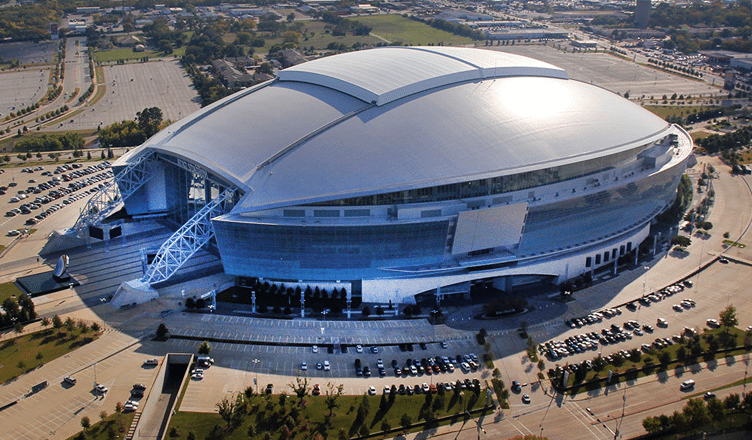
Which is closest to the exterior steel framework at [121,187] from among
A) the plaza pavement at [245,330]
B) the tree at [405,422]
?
the plaza pavement at [245,330]

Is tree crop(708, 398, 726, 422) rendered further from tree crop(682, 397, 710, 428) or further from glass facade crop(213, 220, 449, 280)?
glass facade crop(213, 220, 449, 280)

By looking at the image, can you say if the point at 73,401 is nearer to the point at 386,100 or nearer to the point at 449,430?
the point at 449,430

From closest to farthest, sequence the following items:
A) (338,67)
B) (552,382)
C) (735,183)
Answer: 1. (552,382)
2. (338,67)
3. (735,183)

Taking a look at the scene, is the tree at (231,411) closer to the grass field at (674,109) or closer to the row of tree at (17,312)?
the row of tree at (17,312)

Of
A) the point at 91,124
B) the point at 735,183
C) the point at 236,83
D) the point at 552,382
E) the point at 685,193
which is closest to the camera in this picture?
the point at 552,382

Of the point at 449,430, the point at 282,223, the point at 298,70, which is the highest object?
the point at 298,70

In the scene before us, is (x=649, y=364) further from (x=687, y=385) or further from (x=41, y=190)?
(x=41, y=190)

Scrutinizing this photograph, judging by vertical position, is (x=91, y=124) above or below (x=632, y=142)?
below

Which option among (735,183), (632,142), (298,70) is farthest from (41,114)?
(735,183)
